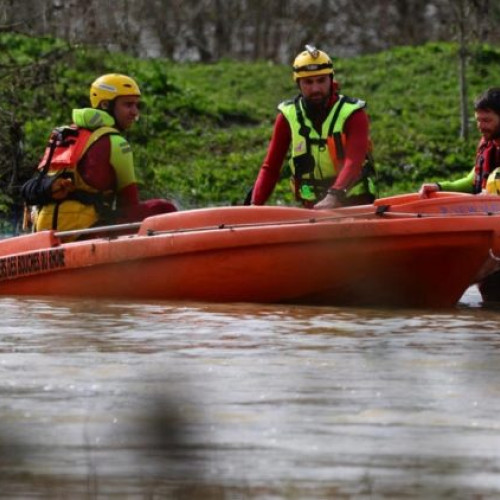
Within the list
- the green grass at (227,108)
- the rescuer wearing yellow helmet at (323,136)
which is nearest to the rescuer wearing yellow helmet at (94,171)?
the rescuer wearing yellow helmet at (323,136)

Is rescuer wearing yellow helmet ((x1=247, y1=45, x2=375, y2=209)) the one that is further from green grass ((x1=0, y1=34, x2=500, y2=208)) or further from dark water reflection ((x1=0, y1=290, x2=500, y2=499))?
green grass ((x1=0, y1=34, x2=500, y2=208))

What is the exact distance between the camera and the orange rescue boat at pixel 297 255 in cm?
813

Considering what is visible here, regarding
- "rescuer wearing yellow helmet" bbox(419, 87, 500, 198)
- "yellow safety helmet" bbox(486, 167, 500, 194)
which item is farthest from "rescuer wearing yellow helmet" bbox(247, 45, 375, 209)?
"yellow safety helmet" bbox(486, 167, 500, 194)

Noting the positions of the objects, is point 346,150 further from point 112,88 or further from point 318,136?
point 112,88

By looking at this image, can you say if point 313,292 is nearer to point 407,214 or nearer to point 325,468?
point 407,214

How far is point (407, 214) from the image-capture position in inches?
324

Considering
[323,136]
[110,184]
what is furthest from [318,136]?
[110,184]

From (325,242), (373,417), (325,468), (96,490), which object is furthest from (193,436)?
(325,242)

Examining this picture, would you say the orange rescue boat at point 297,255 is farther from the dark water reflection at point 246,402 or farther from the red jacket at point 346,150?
the red jacket at point 346,150

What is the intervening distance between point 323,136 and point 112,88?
1107 mm

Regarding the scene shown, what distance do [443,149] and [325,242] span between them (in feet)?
34.9

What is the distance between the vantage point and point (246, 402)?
16.8ft

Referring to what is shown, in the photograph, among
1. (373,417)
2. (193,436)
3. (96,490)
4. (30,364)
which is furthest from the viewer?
(30,364)

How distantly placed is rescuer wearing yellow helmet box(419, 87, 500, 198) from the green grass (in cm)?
520
